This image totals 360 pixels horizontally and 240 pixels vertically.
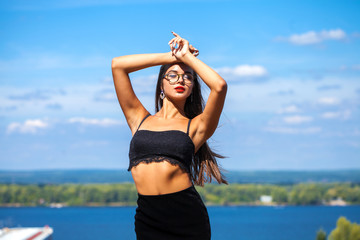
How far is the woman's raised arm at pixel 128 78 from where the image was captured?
10.9 feet

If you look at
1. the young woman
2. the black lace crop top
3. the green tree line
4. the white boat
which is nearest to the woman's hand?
the young woman

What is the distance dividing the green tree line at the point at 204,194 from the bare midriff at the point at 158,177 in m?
83.2

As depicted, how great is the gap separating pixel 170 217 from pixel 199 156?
1.77 ft

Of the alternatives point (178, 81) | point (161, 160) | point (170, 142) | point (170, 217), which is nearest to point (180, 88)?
point (178, 81)

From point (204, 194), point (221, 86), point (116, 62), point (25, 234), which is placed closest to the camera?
point (221, 86)

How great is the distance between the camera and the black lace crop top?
3.19m

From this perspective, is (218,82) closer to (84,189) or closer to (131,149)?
(131,149)

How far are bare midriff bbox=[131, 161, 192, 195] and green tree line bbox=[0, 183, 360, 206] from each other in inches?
3275

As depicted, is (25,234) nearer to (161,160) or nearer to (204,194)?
(161,160)

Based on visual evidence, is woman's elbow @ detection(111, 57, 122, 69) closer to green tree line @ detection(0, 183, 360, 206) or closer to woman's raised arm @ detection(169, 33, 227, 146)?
woman's raised arm @ detection(169, 33, 227, 146)

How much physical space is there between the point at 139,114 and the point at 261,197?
104m

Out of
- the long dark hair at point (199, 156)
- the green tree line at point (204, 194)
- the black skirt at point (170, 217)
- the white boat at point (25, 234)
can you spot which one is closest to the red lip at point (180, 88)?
the long dark hair at point (199, 156)

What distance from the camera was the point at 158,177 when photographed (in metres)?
3.17

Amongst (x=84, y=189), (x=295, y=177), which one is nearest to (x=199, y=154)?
(x=84, y=189)
